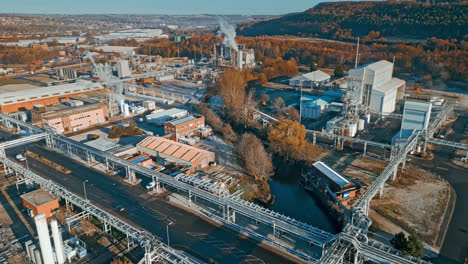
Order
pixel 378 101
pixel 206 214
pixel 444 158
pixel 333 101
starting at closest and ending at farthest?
pixel 206 214 < pixel 444 158 < pixel 378 101 < pixel 333 101

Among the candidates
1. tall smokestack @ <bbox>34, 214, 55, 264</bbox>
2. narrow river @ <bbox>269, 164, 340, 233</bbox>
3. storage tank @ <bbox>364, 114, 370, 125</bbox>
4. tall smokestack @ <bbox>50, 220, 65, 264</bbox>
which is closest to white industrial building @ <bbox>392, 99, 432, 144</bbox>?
storage tank @ <bbox>364, 114, 370, 125</bbox>

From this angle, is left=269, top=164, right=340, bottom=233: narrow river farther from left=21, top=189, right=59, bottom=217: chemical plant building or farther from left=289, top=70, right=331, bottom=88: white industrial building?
left=289, top=70, right=331, bottom=88: white industrial building

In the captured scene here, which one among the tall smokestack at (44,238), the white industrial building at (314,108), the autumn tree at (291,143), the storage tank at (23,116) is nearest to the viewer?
the tall smokestack at (44,238)

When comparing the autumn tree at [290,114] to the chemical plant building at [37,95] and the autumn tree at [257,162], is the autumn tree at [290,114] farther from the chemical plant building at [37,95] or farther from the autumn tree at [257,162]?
the chemical plant building at [37,95]

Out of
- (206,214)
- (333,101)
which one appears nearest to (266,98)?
(333,101)

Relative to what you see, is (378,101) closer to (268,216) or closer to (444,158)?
(444,158)

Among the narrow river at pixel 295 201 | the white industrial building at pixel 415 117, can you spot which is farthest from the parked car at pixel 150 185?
the white industrial building at pixel 415 117
